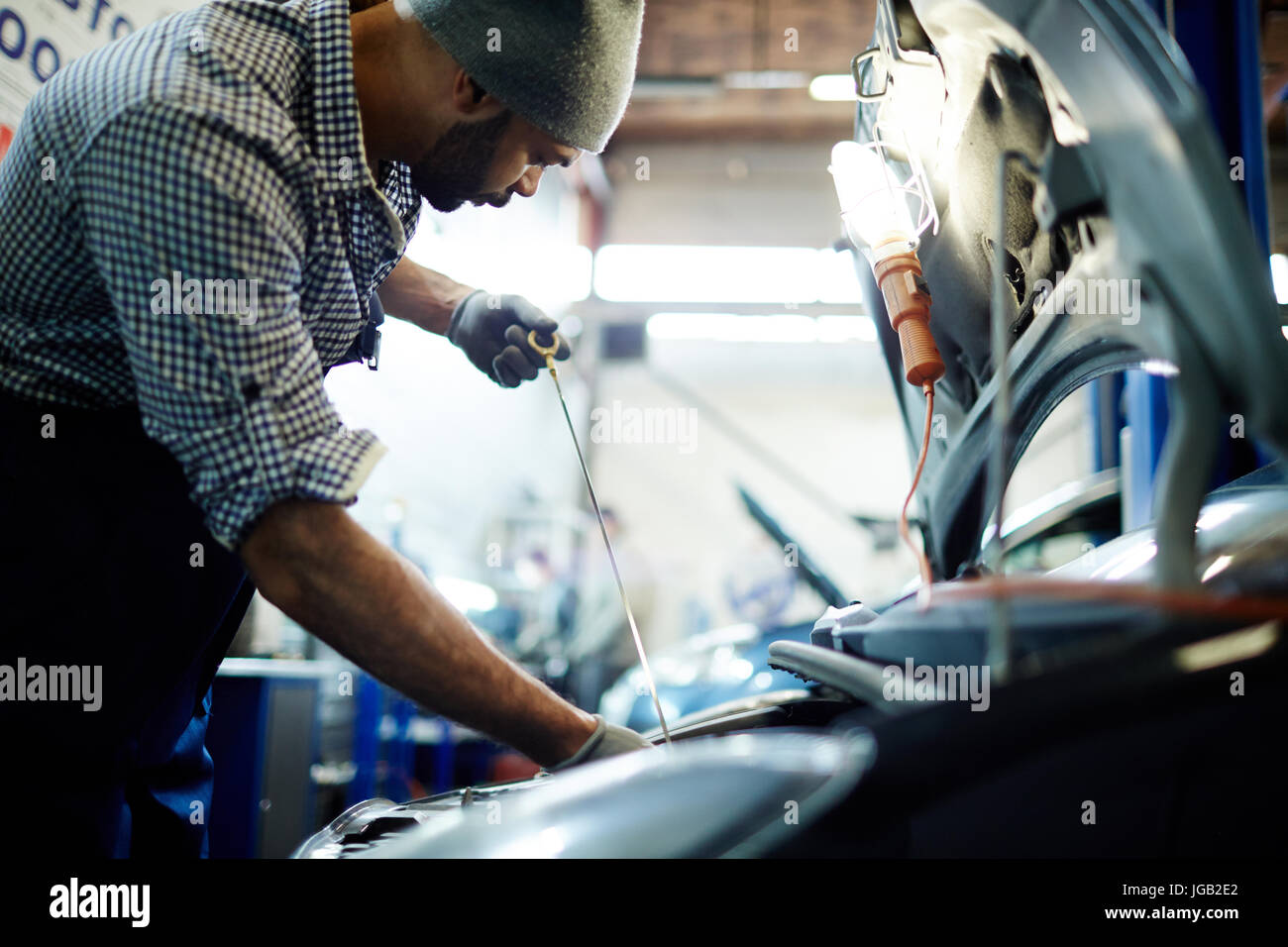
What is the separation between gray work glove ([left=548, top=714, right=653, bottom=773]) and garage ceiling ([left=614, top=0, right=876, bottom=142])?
5.73m

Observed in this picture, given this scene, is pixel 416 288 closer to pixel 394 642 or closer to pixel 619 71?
pixel 619 71

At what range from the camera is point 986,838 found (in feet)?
1.80

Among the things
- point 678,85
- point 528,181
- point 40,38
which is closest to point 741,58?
point 678,85

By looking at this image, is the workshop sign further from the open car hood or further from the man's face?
the open car hood

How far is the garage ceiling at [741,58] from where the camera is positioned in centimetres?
693

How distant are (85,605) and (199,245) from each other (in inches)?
16.5

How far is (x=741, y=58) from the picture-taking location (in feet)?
24.8

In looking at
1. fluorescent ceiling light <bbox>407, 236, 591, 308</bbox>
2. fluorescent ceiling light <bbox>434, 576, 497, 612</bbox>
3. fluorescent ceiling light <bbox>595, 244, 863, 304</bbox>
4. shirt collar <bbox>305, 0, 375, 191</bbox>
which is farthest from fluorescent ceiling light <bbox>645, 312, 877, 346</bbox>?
shirt collar <bbox>305, 0, 375, 191</bbox>

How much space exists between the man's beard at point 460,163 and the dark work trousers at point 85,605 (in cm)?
46

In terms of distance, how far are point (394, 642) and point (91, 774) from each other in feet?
1.36

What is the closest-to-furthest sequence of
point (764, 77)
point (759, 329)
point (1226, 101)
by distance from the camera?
1. point (1226, 101)
2. point (764, 77)
3. point (759, 329)

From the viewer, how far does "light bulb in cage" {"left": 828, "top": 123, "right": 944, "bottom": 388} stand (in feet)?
3.05

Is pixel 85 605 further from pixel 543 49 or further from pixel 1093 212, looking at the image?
pixel 1093 212
